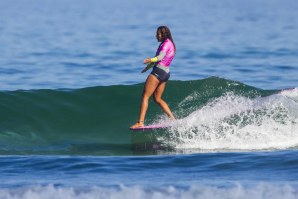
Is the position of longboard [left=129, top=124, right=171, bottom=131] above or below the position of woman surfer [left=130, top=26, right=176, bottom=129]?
below

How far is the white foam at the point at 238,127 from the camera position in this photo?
46.2ft

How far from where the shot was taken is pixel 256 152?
1334cm

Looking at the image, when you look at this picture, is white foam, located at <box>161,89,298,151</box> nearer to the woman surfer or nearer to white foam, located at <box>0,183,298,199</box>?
the woman surfer

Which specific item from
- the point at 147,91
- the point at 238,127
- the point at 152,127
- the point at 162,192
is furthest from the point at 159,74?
the point at 162,192

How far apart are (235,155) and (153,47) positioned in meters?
21.6

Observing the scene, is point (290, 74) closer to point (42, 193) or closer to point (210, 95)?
point (210, 95)

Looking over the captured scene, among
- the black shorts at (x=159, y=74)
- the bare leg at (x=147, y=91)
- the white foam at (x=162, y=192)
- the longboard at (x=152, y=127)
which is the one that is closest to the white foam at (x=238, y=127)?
the longboard at (x=152, y=127)

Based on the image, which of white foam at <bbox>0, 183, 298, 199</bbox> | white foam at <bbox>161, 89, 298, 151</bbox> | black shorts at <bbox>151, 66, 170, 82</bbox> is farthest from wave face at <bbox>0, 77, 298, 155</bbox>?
white foam at <bbox>0, 183, 298, 199</bbox>

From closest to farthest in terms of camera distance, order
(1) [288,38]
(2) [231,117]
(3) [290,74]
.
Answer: (2) [231,117]
(3) [290,74]
(1) [288,38]

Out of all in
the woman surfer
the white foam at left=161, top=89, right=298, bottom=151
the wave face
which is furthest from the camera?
the wave face

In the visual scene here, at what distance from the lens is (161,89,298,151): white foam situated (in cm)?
1408

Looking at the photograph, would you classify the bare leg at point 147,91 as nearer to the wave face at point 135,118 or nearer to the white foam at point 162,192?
the wave face at point 135,118

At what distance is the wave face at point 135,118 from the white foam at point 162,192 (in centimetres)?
287

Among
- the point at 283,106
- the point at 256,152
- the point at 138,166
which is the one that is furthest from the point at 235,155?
the point at 283,106
